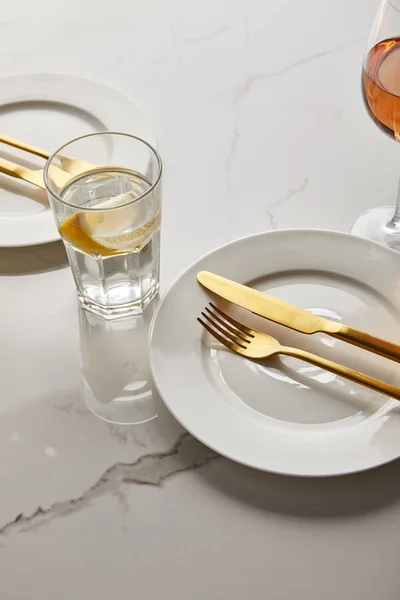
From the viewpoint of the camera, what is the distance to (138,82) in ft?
3.18

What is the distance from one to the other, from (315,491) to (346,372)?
103 mm

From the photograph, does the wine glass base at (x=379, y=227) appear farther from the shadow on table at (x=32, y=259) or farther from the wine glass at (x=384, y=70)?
the shadow on table at (x=32, y=259)

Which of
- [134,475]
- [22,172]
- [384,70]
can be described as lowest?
[134,475]

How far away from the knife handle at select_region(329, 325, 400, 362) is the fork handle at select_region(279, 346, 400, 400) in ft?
0.07

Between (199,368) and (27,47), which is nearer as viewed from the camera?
(199,368)

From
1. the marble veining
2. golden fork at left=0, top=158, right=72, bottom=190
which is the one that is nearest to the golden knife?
the marble veining

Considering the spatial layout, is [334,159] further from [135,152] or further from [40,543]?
[40,543]

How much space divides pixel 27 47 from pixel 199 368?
2.11ft

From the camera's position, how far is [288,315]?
2.10 feet

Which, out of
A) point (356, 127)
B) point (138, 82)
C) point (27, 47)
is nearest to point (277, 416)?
point (356, 127)

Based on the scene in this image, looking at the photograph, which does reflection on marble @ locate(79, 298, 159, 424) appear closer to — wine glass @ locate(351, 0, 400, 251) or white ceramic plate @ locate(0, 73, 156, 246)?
white ceramic plate @ locate(0, 73, 156, 246)

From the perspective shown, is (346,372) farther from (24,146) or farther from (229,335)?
(24,146)

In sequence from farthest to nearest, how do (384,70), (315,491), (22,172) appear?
(22,172)
(384,70)
(315,491)

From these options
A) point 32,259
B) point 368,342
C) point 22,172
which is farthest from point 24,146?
point 368,342
